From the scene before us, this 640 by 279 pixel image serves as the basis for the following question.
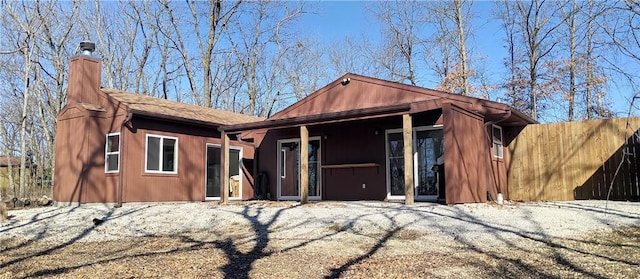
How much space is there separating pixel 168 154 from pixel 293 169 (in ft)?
11.5

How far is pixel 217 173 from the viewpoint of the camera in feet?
47.8

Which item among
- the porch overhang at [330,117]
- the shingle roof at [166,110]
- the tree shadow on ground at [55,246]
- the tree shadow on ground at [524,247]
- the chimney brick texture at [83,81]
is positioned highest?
the chimney brick texture at [83,81]

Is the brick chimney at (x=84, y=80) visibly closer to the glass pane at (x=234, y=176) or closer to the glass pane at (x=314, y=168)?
the glass pane at (x=234, y=176)

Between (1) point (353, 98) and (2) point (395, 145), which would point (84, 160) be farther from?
(2) point (395, 145)

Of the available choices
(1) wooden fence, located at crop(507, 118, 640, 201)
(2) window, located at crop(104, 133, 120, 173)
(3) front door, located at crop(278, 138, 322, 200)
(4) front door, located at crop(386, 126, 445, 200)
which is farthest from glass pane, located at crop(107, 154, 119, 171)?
(1) wooden fence, located at crop(507, 118, 640, 201)

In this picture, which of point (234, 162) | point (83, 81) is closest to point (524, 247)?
point (234, 162)

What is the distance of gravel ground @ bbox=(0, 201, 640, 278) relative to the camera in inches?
173

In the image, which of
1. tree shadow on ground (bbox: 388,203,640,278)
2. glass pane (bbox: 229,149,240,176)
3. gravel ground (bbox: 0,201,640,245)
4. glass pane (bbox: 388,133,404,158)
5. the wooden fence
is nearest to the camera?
tree shadow on ground (bbox: 388,203,640,278)

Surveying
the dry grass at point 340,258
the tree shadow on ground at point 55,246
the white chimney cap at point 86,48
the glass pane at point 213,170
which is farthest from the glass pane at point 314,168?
the white chimney cap at point 86,48

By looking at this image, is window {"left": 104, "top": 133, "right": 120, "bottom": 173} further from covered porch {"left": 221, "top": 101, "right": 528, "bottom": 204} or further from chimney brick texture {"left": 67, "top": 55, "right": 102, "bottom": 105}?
covered porch {"left": 221, "top": 101, "right": 528, "bottom": 204}

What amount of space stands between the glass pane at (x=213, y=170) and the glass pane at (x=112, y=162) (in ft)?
9.49

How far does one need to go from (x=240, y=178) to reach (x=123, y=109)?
14.1 ft

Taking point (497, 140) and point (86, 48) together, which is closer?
point (497, 140)

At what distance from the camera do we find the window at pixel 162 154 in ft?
40.6
